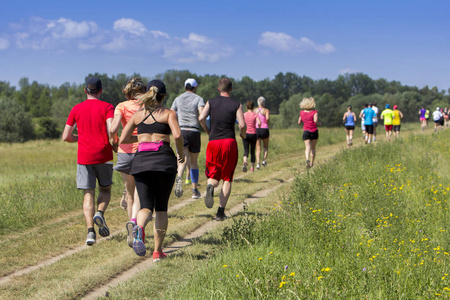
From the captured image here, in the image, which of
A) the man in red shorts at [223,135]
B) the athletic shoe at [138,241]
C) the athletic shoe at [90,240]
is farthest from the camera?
the man in red shorts at [223,135]

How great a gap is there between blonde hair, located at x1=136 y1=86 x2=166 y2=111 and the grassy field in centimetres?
172

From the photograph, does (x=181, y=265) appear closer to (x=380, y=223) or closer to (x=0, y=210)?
(x=380, y=223)

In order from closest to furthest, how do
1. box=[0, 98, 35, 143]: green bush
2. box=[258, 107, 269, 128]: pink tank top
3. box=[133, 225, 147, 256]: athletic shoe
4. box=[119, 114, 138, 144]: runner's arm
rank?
box=[133, 225, 147, 256]: athletic shoe
box=[119, 114, 138, 144]: runner's arm
box=[258, 107, 269, 128]: pink tank top
box=[0, 98, 35, 143]: green bush

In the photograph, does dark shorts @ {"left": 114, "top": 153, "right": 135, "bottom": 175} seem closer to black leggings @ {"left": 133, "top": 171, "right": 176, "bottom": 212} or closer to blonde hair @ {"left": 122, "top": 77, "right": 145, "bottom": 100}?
blonde hair @ {"left": 122, "top": 77, "right": 145, "bottom": 100}

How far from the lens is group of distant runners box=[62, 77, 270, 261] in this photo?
4789mm

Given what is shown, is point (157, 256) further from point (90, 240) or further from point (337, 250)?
point (337, 250)

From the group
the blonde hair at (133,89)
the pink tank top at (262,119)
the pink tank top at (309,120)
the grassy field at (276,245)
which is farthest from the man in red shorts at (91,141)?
the pink tank top at (262,119)

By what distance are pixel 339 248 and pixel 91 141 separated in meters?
3.50

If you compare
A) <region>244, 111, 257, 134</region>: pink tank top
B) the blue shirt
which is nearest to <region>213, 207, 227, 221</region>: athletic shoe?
<region>244, 111, 257, 134</region>: pink tank top

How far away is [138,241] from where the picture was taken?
456 centimetres

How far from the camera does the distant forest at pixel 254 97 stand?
70125 mm

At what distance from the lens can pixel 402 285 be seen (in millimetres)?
3820

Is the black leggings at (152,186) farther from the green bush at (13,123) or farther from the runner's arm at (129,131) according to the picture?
the green bush at (13,123)

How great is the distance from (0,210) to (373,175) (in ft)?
25.3
